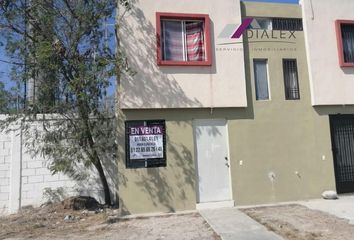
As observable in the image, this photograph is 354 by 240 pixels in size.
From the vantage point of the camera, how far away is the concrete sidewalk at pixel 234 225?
6.62m

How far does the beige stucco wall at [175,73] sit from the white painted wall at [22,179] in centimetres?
262

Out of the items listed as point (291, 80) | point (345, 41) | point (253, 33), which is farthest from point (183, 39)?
point (345, 41)

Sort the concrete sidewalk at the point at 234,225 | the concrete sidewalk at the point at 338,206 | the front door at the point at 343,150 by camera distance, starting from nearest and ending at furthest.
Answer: the concrete sidewalk at the point at 234,225 < the concrete sidewalk at the point at 338,206 < the front door at the point at 343,150

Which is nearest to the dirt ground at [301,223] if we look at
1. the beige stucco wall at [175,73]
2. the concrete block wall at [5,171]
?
the beige stucco wall at [175,73]

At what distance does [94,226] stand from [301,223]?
468cm

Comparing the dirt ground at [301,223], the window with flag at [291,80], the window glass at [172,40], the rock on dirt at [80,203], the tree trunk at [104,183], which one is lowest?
the dirt ground at [301,223]

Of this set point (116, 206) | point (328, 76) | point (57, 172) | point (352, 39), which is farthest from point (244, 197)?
point (352, 39)

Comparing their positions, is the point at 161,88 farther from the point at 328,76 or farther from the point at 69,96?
the point at 328,76

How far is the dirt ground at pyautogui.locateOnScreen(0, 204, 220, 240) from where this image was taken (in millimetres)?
7191

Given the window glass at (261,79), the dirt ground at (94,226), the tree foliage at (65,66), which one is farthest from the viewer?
the window glass at (261,79)

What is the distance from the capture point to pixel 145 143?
31.2 ft

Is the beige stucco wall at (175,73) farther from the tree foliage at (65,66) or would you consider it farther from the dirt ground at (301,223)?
the dirt ground at (301,223)

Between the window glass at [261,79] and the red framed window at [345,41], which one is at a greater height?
the red framed window at [345,41]

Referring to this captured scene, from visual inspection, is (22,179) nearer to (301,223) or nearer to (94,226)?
(94,226)
